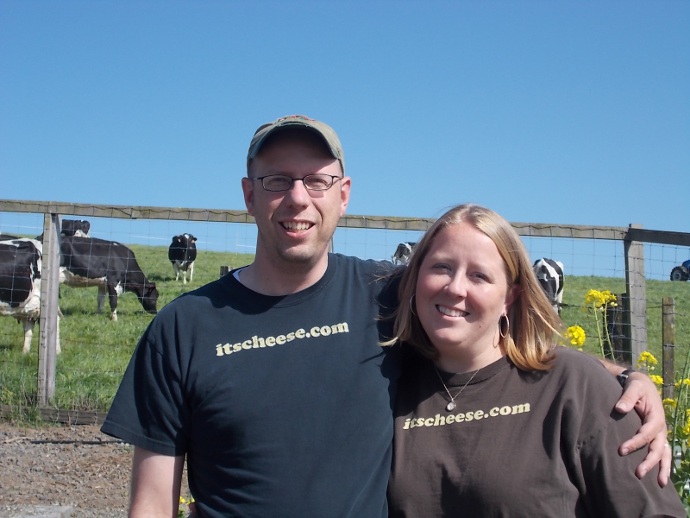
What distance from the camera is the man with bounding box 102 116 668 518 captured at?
2.30m

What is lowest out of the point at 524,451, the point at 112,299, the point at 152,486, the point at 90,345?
the point at 152,486

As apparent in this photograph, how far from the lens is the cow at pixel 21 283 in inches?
447

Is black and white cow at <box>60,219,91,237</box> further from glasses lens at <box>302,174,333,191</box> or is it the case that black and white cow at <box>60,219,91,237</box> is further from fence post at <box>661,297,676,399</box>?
glasses lens at <box>302,174,333,191</box>

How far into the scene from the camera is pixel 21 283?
1187 centimetres

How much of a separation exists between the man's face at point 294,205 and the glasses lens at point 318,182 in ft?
0.04

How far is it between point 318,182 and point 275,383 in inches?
25.4

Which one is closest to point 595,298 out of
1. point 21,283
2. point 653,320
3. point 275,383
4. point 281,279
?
point 281,279

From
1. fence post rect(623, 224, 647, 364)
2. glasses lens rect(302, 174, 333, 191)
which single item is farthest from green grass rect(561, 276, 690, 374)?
glasses lens rect(302, 174, 333, 191)

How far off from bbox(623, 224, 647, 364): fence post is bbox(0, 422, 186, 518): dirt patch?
12.9 feet

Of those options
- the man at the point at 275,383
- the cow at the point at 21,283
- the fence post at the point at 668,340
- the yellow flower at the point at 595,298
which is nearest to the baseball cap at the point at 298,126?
the man at the point at 275,383

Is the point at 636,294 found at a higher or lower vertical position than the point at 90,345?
higher

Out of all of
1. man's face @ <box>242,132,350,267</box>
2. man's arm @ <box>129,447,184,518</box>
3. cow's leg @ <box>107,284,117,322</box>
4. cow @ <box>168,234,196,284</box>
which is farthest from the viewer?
cow @ <box>168,234,196,284</box>

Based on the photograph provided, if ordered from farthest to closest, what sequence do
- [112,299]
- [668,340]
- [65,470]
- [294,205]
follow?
[112,299], [65,470], [668,340], [294,205]

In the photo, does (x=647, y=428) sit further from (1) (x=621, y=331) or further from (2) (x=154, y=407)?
(1) (x=621, y=331)
